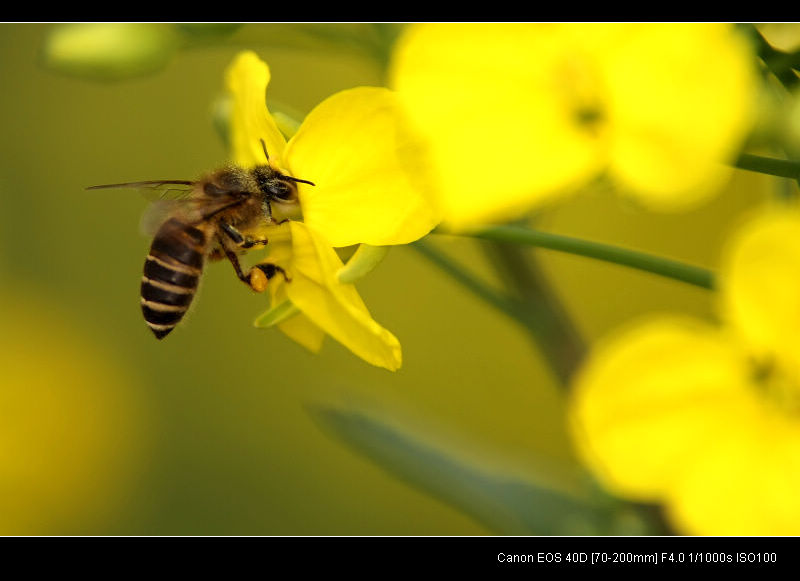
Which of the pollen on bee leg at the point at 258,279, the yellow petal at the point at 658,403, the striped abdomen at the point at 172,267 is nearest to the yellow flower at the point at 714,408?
the yellow petal at the point at 658,403

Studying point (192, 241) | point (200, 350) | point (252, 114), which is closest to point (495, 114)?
point (252, 114)

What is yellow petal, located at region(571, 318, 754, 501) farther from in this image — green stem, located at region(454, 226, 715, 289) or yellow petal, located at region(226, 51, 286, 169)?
yellow petal, located at region(226, 51, 286, 169)

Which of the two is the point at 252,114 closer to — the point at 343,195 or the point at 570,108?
the point at 343,195

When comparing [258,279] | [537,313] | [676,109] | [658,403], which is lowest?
[658,403]

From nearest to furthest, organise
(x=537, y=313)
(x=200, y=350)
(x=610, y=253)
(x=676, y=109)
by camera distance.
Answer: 1. (x=676, y=109)
2. (x=610, y=253)
3. (x=537, y=313)
4. (x=200, y=350)

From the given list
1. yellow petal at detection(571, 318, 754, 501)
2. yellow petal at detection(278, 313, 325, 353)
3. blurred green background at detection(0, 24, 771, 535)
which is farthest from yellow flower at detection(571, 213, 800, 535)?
blurred green background at detection(0, 24, 771, 535)

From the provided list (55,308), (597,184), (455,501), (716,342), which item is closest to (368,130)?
(597,184)
